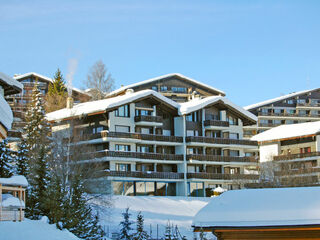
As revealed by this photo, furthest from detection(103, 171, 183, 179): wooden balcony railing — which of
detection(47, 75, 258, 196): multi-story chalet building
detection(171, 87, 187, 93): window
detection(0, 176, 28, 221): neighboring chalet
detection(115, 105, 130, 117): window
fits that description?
detection(171, 87, 187, 93): window

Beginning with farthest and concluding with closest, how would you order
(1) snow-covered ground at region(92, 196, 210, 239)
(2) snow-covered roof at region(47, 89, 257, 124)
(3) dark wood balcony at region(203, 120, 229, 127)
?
(3) dark wood balcony at region(203, 120, 229, 127) → (2) snow-covered roof at region(47, 89, 257, 124) → (1) snow-covered ground at region(92, 196, 210, 239)

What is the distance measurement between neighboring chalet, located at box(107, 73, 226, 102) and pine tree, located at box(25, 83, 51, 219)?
142 feet

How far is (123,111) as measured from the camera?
203 ft

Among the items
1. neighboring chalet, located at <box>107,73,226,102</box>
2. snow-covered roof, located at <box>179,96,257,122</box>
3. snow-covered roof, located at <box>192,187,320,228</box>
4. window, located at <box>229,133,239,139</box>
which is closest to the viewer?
snow-covered roof, located at <box>192,187,320,228</box>

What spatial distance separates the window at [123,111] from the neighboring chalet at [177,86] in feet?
106

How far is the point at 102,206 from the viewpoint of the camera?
4566cm

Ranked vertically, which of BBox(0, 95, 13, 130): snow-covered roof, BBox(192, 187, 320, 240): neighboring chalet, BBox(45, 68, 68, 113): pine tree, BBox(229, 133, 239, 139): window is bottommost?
BBox(192, 187, 320, 240): neighboring chalet

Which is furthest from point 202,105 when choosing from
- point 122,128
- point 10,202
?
point 10,202

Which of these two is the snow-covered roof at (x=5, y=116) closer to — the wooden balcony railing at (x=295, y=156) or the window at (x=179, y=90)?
the wooden balcony railing at (x=295, y=156)

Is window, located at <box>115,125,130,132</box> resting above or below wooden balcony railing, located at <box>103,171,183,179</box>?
above

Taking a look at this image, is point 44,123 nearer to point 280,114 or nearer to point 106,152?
point 106,152

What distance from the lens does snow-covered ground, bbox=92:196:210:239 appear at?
4481cm

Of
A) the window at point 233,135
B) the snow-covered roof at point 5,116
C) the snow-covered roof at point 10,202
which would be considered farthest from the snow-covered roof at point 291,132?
the snow-covered roof at point 5,116

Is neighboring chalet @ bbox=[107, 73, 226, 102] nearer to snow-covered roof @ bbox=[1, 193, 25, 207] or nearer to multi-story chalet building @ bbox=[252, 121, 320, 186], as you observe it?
multi-story chalet building @ bbox=[252, 121, 320, 186]
